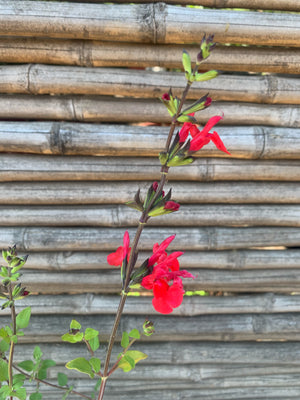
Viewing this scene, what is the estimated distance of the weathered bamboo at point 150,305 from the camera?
1.40 meters

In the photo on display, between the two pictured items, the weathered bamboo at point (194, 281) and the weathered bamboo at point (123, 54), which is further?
the weathered bamboo at point (194, 281)

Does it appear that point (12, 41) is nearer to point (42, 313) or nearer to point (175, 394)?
point (42, 313)

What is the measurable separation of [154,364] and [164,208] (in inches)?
51.1

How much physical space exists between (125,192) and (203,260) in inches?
20.8

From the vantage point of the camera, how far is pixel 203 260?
4.45 ft

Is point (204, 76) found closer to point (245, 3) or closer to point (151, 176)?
point (151, 176)

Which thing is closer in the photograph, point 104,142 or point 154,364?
point 104,142

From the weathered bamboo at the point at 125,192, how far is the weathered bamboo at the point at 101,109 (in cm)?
Answer: 30

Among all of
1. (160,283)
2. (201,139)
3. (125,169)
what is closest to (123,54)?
(125,169)

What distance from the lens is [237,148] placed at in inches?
47.0

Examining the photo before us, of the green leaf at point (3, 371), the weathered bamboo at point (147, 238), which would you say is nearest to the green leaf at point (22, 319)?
the green leaf at point (3, 371)

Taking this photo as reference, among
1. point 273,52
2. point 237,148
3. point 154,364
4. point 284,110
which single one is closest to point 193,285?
point 154,364

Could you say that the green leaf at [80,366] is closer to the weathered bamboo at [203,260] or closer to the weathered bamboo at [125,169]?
the weathered bamboo at [203,260]

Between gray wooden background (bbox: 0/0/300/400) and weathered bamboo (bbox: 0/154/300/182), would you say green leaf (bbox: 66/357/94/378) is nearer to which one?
gray wooden background (bbox: 0/0/300/400)
